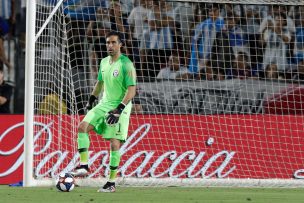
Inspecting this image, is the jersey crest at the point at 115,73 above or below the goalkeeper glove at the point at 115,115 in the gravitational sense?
above

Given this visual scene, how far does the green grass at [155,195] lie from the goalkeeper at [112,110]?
401mm

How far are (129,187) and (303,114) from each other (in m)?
3.67

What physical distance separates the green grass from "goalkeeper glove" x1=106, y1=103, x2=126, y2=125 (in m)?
0.88

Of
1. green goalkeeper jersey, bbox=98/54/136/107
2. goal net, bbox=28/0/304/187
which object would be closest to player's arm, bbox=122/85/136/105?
green goalkeeper jersey, bbox=98/54/136/107

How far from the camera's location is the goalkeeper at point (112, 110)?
37.3 ft

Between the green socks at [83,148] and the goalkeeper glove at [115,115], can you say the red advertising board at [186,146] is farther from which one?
the goalkeeper glove at [115,115]

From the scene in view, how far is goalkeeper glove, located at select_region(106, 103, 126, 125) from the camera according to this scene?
1130 centimetres

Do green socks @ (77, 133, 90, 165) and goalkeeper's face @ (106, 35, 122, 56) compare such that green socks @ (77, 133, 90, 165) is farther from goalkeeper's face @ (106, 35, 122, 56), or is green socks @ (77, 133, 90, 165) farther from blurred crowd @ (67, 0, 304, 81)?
blurred crowd @ (67, 0, 304, 81)

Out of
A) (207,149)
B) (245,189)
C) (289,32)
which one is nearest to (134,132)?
(207,149)

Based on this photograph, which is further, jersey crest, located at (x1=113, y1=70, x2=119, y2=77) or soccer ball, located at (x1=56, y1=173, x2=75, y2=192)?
jersey crest, located at (x1=113, y1=70, x2=119, y2=77)

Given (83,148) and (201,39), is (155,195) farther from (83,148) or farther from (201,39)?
(201,39)

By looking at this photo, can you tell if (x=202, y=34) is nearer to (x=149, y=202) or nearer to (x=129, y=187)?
(x=129, y=187)

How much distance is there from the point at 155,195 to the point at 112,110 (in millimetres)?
1304

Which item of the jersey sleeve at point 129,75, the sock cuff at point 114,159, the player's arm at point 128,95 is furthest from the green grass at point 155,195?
the jersey sleeve at point 129,75
